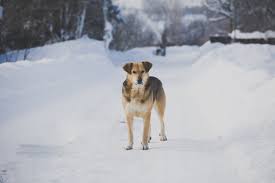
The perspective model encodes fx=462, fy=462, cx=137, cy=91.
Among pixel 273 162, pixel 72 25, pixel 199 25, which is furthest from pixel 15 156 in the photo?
pixel 199 25

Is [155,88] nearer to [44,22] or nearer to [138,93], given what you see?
[138,93]

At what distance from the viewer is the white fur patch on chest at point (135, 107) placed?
7719 mm

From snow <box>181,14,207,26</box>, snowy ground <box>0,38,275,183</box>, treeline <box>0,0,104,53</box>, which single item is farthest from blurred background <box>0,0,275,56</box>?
snow <box>181,14,207,26</box>

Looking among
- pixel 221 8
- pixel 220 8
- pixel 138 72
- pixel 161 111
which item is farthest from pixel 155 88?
pixel 220 8

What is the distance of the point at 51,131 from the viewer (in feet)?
32.9

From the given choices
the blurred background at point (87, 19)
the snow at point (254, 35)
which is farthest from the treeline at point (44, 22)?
the snow at point (254, 35)

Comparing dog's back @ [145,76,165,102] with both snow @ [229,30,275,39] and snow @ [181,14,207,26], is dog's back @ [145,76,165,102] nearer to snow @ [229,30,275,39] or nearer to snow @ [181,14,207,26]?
snow @ [229,30,275,39]

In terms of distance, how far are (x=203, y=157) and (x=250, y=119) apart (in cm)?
177

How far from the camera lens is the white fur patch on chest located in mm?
7719

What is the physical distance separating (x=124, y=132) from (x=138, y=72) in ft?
8.88

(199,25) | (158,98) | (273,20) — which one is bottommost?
(199,25)

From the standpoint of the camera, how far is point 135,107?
774 centimetres

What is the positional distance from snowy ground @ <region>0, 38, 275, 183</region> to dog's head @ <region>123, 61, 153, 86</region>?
3.86 ft

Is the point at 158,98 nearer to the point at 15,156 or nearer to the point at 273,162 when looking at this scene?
the point at 15,156
